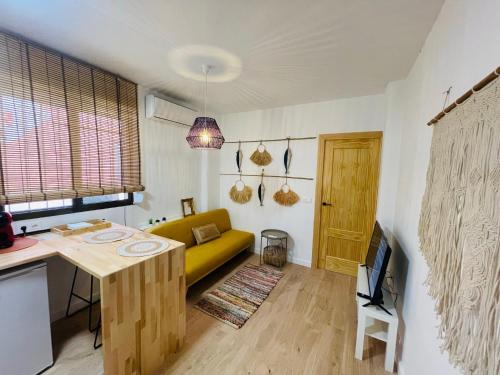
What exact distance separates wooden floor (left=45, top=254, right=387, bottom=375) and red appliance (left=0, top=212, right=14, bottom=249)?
37.3 inches

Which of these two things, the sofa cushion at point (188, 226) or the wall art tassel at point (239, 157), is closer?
the sofa cushion at point (188, 226)

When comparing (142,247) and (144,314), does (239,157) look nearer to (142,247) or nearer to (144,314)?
(142,247)

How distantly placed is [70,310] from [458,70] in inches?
139

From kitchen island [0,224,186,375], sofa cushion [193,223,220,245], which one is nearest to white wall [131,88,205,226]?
sofa cushion [193,223,220,245]

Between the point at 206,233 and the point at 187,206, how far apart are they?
0.61 m

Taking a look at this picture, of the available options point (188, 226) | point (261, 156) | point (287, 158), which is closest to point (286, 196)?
point (287, 158)

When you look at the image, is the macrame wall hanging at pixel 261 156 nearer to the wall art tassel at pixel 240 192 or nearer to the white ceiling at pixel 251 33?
the wall art tassel at pixel 240 192

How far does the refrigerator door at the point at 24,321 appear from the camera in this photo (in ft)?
4.25

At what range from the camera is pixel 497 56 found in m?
0.69

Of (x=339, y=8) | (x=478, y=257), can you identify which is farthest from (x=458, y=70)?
(x=478, y=257)

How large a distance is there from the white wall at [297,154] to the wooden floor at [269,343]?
1136 millimetres

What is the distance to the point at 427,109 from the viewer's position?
1424 mm

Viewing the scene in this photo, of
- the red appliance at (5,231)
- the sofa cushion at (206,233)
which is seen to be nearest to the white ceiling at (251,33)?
the red appliance at (5,231)

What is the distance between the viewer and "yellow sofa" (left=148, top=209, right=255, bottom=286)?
8.01 feet
